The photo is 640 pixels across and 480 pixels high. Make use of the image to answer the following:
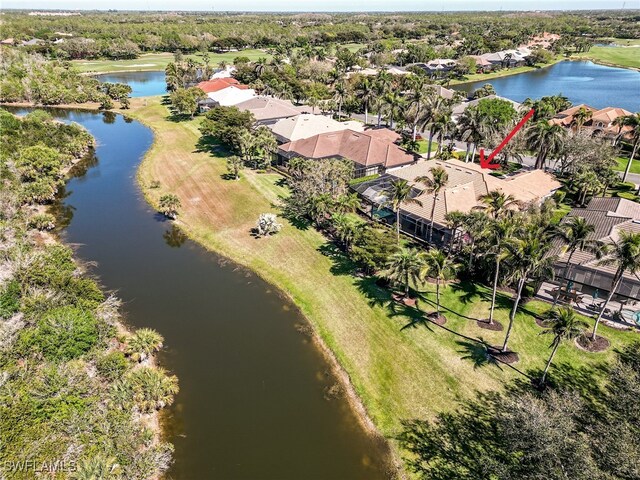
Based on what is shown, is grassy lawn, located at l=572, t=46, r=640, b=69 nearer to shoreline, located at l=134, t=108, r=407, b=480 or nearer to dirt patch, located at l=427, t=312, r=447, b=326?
dirt patch, located at l=427, t=312, r=447, b=326

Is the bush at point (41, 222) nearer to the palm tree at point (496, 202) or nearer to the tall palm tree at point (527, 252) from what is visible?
the palm tree at point (496, 202)

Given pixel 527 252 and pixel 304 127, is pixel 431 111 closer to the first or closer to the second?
pixel 304 127

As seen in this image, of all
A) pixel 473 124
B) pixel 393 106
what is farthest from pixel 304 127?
pixel 473 124

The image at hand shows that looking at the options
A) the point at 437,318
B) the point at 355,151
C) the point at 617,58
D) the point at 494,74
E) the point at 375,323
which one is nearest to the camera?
the point at 375,323

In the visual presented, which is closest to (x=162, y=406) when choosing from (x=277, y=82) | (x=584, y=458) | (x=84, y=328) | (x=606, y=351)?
(x=84, y=328)

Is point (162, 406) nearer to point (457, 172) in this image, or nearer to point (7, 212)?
point (7, 212)

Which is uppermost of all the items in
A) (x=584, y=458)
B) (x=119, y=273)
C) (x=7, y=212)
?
(x=584, y=458)
